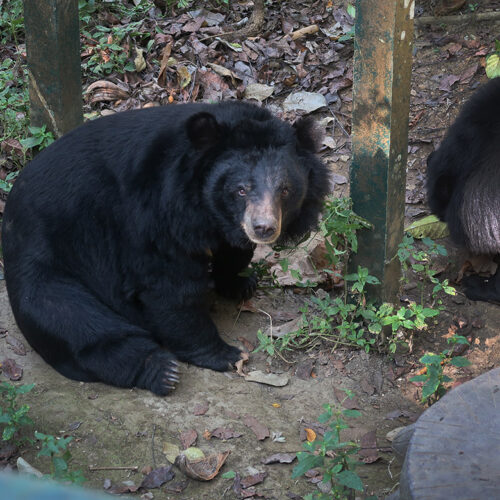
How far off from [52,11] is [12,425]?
2777 mm

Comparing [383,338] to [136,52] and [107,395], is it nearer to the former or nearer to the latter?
[107,395]

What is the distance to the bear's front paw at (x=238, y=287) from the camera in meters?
4.48

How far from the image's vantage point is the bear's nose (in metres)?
→ 3.45

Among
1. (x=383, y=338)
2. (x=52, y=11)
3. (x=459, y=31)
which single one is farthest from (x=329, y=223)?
(x=459, y=31)

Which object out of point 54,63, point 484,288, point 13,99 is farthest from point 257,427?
point 13,99

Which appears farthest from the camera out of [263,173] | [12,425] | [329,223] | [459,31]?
[459,31]

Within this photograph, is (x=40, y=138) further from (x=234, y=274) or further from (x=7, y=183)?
(x=234, y=274)

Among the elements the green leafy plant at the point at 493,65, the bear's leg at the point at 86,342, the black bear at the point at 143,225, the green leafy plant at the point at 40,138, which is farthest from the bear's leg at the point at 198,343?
the green leafy plant at the point at 493,65

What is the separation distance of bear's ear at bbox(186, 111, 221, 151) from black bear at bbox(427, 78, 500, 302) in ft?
7.06

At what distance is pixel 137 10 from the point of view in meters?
7.54

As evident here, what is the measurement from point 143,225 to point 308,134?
3.29ft

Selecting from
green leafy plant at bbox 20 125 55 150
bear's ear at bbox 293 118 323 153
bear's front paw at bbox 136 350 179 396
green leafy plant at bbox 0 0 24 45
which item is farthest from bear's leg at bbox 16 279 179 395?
green leafy plant at bbox 0 0 24 45

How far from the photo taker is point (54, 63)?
15.8 feet

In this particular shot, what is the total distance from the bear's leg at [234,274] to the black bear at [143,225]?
44 cm
